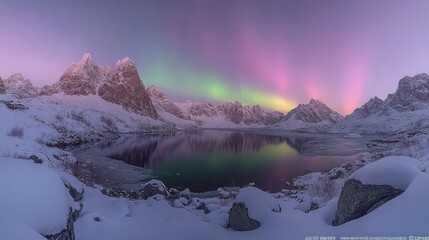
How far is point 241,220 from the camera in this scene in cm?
1294

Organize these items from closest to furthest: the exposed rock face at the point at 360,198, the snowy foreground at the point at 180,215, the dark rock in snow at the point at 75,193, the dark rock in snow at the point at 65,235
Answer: the snowy foreground at the point at 180,215
the dark rock in snow at the point at 65,235
the exposed rock face at the point at 360,198
the dark rock in snow at the point at 75,193

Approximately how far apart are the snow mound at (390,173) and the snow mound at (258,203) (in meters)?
4.45

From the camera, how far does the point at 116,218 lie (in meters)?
14.9

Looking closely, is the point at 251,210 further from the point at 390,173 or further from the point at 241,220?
the point at 390,173

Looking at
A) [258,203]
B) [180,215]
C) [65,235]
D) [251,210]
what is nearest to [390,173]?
[258,203]

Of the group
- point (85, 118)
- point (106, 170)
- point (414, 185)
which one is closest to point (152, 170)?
point (106, 170)

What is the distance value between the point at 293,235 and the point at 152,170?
3901 cm

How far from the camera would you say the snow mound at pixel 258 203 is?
1238cm

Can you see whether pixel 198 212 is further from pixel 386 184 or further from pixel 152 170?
pixel 152 170

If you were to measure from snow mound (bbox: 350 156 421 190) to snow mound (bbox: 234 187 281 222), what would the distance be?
445 centimetres

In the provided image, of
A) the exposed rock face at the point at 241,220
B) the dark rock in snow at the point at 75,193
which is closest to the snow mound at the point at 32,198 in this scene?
the exposed rock face at the point at 241,220

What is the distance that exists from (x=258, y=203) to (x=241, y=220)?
113cm

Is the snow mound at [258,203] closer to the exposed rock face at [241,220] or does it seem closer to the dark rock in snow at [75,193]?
the exposed rock face at [241,220]

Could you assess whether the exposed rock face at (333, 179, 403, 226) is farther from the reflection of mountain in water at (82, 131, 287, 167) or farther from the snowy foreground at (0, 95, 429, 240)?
the reflection of mountain in water at (82, 131, 287, 167)
